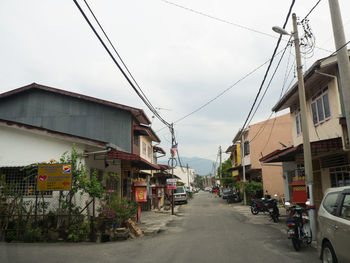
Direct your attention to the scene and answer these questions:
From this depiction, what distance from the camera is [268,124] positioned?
31.1 meters

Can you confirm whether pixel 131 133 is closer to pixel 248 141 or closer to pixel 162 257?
pixel 162 257

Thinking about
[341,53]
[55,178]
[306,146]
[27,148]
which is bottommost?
[55,178]

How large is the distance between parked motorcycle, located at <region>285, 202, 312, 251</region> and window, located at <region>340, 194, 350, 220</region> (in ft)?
9.59

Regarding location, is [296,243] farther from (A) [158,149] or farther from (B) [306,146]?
(A) [158,149]

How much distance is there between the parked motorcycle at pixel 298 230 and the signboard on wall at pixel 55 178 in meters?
6.83

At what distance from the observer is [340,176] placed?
12.8m

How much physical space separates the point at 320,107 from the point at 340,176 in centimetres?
312

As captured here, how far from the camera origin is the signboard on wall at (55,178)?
378 inches

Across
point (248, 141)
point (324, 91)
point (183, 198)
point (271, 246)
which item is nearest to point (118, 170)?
point (271, 246)

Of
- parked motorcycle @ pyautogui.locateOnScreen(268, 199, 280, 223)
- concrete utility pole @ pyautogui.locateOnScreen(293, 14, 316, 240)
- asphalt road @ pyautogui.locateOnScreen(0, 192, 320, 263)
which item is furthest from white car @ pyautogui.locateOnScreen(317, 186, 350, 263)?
parked motorcycle @ pyautogui.locateOnScreen(268, 199, 280, 223)

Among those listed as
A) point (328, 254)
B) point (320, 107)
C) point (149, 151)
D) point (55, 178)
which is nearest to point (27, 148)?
point (55, 178)

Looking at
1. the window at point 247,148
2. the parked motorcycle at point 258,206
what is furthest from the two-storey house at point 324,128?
the window at point 247,148

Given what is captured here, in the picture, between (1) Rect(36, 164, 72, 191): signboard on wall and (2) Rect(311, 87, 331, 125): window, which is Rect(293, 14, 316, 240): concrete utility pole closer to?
(2) Rect(311, 87, 331, 125): window

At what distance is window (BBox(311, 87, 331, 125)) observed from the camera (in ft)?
40.1
